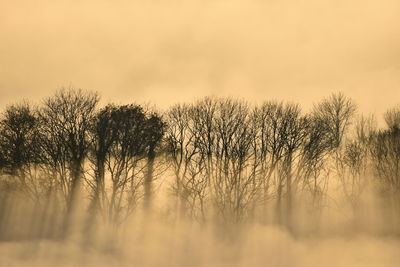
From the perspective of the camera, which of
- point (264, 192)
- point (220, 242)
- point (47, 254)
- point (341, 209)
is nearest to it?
point (47, 254)

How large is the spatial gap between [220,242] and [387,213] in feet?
81.7

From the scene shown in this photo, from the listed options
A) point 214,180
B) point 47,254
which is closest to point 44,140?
point 47,254

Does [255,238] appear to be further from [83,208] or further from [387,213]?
[387,213]

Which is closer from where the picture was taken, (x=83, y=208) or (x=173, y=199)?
(x=83, y=208)

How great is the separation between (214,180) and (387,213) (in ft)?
75.2

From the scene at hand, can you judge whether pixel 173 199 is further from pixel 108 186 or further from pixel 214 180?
pixel 108 186

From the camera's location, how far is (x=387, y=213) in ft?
201

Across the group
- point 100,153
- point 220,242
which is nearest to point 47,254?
point 100,153

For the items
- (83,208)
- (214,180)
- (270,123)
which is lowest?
(83,208)

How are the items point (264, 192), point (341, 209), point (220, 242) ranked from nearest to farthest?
point (220, 242)
point (264, 192)
point (341, 209)

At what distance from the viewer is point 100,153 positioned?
4791cm

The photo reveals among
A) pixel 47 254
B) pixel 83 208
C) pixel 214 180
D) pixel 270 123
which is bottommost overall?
pixel 47 254

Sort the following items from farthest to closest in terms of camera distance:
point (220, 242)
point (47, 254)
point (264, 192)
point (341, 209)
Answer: point (341, 209)
point (264, 192)
point (220, 242)
point (47, 254)

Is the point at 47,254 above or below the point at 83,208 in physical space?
below
